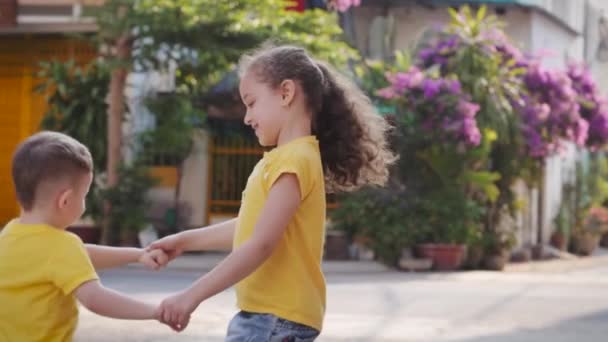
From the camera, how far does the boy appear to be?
3.62m

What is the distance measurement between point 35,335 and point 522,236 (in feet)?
69.9

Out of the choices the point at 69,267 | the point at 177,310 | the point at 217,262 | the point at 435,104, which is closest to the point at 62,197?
the point at 69,267

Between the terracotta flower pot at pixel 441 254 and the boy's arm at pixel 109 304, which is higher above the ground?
the boy's arm at pixel 109 304

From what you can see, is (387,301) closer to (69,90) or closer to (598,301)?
(598,301)

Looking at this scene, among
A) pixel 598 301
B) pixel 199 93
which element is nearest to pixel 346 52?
pixel 199 93

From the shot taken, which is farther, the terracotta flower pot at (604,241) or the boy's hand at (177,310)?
the terracotta flower pot at (604,241)

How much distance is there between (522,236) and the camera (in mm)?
24359

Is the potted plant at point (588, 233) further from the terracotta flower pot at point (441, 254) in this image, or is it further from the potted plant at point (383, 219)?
the terracotta flower pot at point (441, 254)

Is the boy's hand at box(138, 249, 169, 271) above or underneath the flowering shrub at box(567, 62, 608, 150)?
underneath

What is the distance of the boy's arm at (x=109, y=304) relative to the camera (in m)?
3.60

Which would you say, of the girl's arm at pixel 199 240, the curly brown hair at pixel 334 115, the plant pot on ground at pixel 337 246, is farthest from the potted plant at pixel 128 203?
the curly brown hair at pixel 334 115

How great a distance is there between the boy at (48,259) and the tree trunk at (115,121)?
14.5 m

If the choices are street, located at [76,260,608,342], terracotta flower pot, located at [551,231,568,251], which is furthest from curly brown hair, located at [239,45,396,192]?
terracotta flower pot, located at [551,231,568,251]

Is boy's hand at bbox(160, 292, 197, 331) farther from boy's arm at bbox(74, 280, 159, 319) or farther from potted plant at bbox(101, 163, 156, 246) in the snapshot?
potted plant at bbox(101, 163, 156, 246)
